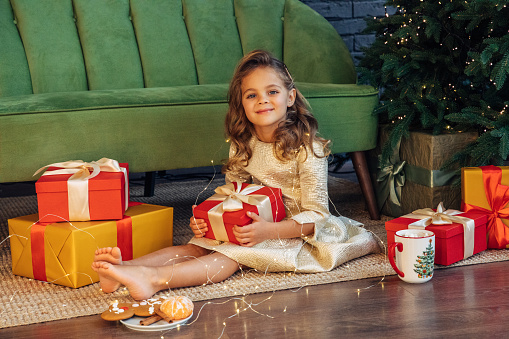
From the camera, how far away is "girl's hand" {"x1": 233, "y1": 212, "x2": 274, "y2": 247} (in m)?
1.41

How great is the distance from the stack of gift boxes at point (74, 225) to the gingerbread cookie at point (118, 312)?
9.5 inches

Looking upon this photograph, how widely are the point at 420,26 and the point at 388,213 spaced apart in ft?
1.94

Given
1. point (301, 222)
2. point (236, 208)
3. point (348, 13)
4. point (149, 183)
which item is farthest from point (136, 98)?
point (348, 13)

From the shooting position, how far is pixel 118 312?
1.14 m

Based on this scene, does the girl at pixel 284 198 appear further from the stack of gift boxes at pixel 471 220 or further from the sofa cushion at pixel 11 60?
the sofa cushion at pixel 11 60

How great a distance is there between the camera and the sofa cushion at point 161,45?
2248mm

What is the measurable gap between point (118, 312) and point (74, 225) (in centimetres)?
34

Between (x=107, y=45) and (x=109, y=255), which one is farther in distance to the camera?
(x=107, y=45)

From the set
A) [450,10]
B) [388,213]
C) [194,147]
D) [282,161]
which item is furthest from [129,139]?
[450,10]

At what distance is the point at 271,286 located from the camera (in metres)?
1.33

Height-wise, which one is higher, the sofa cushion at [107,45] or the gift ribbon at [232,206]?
the sofa cushion at [107,45]

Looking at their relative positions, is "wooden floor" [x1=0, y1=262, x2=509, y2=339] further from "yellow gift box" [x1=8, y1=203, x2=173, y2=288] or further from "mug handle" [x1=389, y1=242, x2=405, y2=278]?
"yellow gift box" [x1=8, y1=203, x2=173, y2=288]

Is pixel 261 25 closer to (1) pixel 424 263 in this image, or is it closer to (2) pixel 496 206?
(2) pixel 496 206

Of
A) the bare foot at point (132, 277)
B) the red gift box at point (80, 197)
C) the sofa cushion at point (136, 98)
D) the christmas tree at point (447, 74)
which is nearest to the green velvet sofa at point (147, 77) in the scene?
the sofa cushion at point (136, 98)
